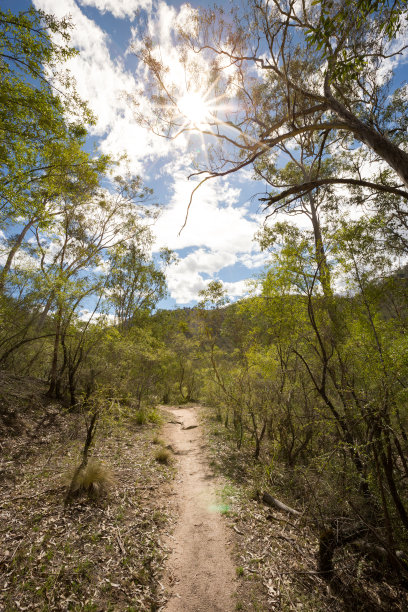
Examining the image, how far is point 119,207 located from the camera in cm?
1502

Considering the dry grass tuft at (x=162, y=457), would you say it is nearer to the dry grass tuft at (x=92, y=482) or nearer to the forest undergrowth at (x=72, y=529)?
the forest undergrowth at (x=72, y=529)

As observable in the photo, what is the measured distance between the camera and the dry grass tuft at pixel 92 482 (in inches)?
204

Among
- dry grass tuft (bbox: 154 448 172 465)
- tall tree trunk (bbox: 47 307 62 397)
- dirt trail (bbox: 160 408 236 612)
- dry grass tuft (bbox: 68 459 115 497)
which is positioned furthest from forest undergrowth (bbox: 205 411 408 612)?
tall tree trunk (bbox: 47 307 62 397)

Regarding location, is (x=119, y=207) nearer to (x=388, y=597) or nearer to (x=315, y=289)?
(x=315, y=289)

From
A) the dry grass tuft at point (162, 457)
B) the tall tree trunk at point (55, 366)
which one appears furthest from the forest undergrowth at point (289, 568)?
the tall tree trunk at point (55, 366)

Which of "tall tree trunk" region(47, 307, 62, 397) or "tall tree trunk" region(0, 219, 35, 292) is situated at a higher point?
"tall tree trunk" region(0, 219, 35, 292)

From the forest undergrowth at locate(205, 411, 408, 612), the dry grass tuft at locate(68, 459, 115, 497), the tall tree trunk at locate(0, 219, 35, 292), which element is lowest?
the forest undergrowth at locate(205, 411, 408, 612)

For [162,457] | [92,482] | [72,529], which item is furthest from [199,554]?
[162,457]

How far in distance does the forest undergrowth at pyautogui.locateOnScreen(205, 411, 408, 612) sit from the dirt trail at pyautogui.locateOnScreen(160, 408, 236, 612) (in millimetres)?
245

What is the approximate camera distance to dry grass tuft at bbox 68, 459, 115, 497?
517cm

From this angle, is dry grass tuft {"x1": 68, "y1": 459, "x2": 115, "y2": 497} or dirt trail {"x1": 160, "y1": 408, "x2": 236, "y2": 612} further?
dry grass tuft {"x1": 68, "y1": 459, "x2": 115, "y2": 497}

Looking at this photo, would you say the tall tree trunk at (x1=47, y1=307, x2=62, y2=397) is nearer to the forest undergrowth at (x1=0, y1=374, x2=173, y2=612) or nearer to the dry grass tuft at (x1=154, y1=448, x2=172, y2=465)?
the forest undergrowth at (x1=0, y1=374, x2=173, y2=612)

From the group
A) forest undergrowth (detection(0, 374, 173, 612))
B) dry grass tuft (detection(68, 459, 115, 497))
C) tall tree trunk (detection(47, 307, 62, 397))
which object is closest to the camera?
forest undergrowth (detection(0, 374, 173, 612))

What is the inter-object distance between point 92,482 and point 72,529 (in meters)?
1.04
